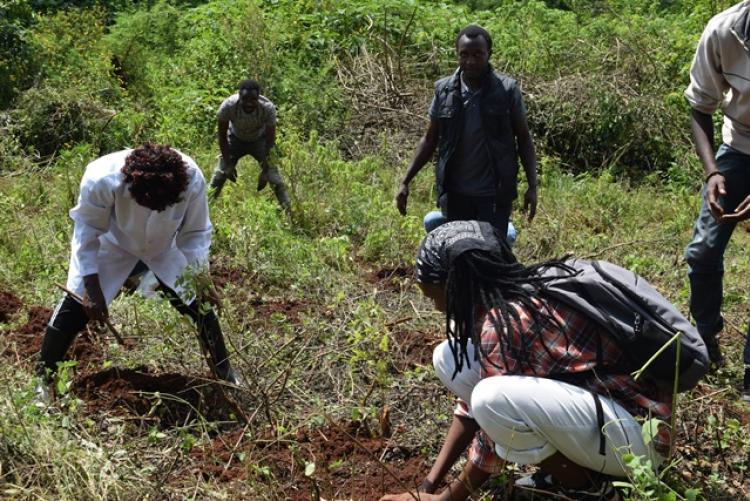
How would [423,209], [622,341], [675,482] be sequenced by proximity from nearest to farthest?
[622,341], [675,482], [423,209]

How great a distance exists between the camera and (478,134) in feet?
15.9

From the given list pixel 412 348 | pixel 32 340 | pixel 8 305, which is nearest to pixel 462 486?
pixel 412 348

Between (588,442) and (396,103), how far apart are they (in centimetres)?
704

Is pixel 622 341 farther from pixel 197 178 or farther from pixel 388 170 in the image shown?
pixel 388 170

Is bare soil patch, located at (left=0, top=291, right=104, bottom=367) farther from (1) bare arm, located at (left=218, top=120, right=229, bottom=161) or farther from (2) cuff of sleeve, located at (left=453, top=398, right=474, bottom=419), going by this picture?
(1) bare arm, located at (left=218, top=120, right=229, bottom=161)

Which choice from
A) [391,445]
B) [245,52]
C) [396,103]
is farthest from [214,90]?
[391,445]

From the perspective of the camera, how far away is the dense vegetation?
3.66 metres

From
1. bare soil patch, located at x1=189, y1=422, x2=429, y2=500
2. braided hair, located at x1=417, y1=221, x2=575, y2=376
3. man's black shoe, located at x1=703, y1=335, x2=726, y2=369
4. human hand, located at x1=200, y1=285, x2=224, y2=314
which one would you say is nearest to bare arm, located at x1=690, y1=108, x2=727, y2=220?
man's black shoe, located at x1=703, y1=335, x2=726, y2=369

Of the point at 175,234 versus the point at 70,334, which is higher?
the point at 175,234

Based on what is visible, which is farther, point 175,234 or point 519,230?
point 519,230

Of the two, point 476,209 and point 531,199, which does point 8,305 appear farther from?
point 531,199

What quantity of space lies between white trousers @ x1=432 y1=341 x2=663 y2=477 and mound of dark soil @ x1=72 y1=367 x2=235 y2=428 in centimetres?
141

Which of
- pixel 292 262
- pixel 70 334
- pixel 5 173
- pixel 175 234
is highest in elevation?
pixel 175 234

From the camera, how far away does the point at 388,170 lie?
27.5 feet
